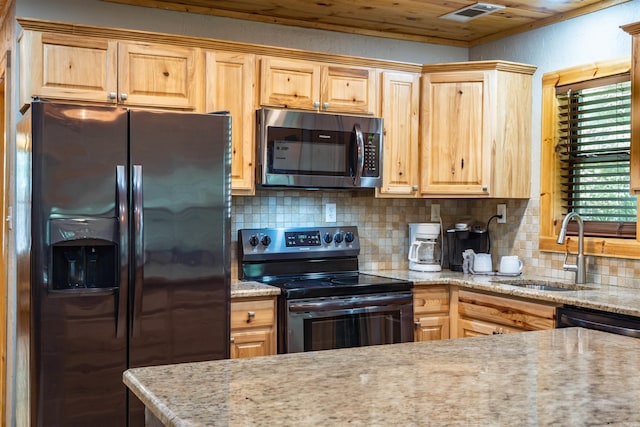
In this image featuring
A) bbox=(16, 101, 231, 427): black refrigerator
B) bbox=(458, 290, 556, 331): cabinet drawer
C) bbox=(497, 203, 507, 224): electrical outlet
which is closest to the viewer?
bbox=(16, 101, 231, 427): black refrigerator

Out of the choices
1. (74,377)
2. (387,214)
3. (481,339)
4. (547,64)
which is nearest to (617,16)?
(547,64)

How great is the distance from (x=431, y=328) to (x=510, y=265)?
0.63 metres

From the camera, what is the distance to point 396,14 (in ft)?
13.5

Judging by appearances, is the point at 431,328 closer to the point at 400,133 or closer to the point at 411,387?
the point at 400,133

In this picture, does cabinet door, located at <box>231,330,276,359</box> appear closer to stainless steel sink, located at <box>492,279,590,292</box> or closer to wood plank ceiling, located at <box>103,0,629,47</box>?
stainless steel sink, located at <box>492,279,590,292</box>

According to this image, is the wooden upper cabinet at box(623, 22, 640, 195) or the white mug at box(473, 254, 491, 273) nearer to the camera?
the wooden upper cabinet at box(623, 22, 640, 195)

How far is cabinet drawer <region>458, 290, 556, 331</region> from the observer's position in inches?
135

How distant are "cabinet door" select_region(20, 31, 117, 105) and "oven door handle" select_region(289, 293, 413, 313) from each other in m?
1.38

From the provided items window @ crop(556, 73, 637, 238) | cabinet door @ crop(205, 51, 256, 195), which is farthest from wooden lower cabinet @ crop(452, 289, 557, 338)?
cabinet door @ crop(205, 51, 256, 195)

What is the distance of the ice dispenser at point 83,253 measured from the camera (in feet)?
9.59

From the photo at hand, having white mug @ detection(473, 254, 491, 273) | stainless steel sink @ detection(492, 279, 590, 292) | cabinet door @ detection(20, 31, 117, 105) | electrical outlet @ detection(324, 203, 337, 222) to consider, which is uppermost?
cabinet door @ detection(20, 31, 117, 105)

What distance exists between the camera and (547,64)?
4.20 m

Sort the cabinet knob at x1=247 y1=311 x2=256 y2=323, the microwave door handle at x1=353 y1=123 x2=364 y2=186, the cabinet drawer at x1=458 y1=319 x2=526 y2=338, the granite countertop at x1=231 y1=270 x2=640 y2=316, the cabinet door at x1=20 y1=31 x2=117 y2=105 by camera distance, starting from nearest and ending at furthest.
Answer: the granite countertop at x1=231 y1=270 x2=640 y2=316 → the cabinet door at x1=20 y1=31 x2=117 y2=105 → the cabinet knob at x1=247 y1=311 x2=256 y2=323 → the cabinet drawer at x1=458 y1=319 x2=526 y2=338 → the microwave door handle at x1=353 y1=123 x2=364 y2=186

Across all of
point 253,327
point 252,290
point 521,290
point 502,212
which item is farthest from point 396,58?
point 253,327
